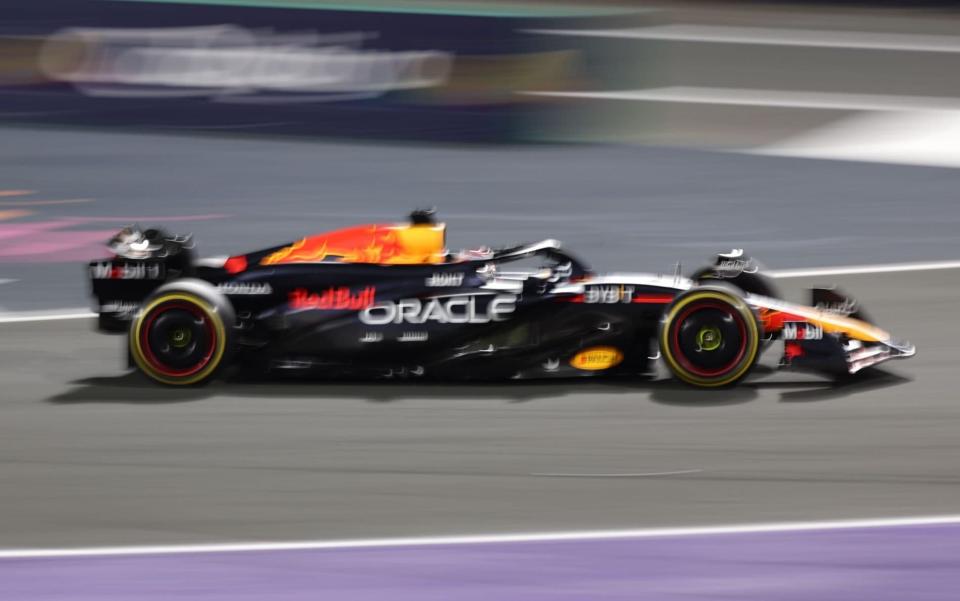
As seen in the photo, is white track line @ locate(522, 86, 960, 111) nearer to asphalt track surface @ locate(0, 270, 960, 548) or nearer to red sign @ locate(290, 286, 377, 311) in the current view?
red sign @ locate(290, 286, 377, 311)

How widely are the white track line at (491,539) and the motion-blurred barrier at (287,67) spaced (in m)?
10.5

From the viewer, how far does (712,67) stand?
1969cm

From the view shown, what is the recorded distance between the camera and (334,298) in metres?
7.88

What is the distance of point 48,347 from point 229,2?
824 cm

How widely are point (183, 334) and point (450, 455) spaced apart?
1640 millimetres

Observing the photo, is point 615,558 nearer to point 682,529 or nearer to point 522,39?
point 682,529

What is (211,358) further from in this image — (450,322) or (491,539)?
(491,539)

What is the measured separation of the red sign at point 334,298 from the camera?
7.86 m

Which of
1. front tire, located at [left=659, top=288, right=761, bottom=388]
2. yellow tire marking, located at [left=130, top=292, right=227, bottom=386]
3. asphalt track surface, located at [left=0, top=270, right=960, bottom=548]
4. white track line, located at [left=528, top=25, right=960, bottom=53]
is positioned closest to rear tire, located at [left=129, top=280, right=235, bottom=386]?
yellow tire marking, located at [left=130, top=292, right=227, bottom=386]

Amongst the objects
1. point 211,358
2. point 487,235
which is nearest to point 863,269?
point 487,235

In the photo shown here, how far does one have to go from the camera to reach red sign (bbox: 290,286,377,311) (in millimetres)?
7859

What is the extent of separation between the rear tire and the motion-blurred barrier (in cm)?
864

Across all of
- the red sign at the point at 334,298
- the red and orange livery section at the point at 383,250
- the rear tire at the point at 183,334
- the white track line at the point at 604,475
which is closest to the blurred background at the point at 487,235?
the white track line at the point at 604,475

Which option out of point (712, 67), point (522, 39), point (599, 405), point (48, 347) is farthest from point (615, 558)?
point (712, 67)
